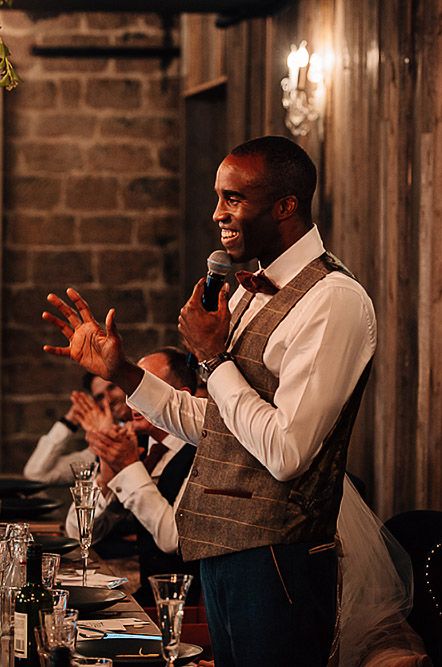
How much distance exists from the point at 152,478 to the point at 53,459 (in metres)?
2.08

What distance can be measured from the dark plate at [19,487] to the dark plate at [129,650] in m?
3.10

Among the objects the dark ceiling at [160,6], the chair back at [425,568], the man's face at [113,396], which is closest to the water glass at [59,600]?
the chair back at [425,568]

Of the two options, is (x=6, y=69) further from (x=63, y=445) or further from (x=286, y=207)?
(x=63, y=445)

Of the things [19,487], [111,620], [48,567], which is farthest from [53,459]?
[48,567]

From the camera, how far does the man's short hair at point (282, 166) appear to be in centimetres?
241

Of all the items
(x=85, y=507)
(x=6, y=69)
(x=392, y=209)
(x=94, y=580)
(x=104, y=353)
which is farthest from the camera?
(x=392, y=209)

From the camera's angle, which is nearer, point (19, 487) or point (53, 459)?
point (19, 487)

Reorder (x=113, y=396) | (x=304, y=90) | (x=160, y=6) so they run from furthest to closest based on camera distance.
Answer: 1. (x=160, y=6)
2. (x=113, y=396)
3. (x=304, y=90)

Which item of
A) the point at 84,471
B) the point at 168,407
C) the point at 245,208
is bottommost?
the point at 84,471

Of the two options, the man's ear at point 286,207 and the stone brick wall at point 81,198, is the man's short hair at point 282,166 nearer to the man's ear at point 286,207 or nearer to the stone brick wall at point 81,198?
the man's ear at point 286,207

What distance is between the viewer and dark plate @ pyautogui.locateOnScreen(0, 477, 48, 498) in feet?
17.9

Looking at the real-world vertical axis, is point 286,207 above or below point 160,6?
below

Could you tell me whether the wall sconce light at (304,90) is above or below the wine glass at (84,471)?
above

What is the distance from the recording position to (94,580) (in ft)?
10.5
